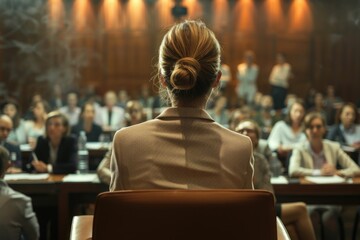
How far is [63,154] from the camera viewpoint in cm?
523

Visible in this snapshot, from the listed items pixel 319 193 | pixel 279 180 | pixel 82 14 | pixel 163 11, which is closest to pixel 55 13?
pixel 82 14

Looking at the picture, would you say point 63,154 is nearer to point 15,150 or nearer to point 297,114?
point 15,150

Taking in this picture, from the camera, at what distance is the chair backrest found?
4.34 ft

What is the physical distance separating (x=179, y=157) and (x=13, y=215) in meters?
2.26

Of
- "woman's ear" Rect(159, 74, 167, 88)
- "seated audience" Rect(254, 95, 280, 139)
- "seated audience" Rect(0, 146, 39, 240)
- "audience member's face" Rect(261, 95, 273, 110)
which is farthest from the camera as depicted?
"audience member's face" Rect(261, 95, 273, 110)

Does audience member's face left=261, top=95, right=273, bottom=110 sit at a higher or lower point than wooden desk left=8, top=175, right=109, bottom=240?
lower

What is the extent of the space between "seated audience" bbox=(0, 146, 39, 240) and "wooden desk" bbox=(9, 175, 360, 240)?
0.80 metres

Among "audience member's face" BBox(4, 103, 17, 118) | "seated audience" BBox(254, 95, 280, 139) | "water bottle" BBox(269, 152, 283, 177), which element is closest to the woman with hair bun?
"water bottle" BBox(269, 152, 283, 177)

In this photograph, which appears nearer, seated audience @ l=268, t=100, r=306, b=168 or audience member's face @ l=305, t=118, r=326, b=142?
audience member's face @ l=305, t=118, r=326, b=142

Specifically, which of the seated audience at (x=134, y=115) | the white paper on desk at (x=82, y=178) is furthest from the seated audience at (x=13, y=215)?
the seated audience at (x=134, y=115)

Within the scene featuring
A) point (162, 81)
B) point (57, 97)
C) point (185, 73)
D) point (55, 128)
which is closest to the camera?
point (185, 73)

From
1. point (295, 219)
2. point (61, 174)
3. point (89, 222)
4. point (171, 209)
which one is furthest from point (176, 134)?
point (61, 174)

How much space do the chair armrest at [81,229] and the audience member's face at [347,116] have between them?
5.94m

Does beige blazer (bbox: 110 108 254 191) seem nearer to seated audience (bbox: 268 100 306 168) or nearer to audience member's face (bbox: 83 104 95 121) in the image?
seated audience (bbox: 268 100 306 168)
